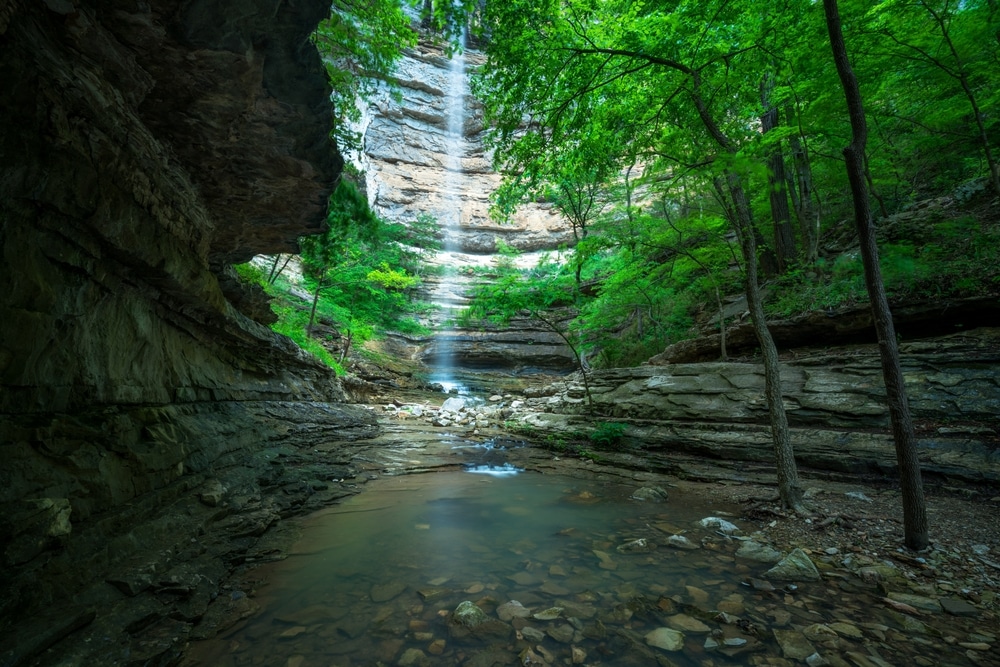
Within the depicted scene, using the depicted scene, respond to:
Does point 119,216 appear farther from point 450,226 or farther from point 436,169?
point 436,169

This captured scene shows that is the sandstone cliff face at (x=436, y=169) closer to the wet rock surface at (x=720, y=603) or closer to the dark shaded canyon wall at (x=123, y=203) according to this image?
the dark shaded canyon wall at (x=123, y=203)

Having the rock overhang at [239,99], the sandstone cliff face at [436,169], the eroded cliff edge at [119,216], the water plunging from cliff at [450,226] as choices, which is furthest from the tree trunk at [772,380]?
the sandstone cliff face at [436,169]

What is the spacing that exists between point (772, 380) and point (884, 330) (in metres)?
1.47

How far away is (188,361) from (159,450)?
200cm

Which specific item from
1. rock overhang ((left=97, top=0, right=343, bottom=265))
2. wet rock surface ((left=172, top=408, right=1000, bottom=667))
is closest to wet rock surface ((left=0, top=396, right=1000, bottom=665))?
wet rock surface ((left=172, top=408, right=1000, bottom=667))

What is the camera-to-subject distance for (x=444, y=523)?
4504 mm

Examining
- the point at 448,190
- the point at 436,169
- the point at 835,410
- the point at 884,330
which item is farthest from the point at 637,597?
the point at 436,169

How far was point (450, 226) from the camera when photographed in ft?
114

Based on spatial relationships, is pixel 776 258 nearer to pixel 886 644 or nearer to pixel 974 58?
pixel 974 58

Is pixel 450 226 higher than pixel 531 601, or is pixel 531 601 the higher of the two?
pixel 450 226

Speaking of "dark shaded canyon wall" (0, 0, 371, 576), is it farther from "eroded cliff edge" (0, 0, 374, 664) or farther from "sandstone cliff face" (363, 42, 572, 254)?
"sandstone cliff face" (363, 42, 572, 254)

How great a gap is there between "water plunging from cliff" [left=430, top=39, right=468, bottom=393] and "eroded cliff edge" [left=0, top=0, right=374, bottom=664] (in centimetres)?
1510

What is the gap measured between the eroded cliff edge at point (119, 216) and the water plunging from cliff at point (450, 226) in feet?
49.6

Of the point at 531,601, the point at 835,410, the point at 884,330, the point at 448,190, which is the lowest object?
the point at 531,601
